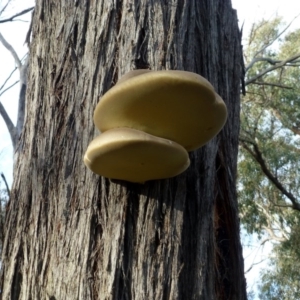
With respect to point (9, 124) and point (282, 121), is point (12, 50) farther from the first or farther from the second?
point (282, 121)

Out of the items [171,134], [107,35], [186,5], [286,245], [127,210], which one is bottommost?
[127,210]

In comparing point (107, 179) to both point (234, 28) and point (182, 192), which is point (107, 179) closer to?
point (182, 192)

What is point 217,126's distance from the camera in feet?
4.32

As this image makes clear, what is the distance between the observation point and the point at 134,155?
1209mm

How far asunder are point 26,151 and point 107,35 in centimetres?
46

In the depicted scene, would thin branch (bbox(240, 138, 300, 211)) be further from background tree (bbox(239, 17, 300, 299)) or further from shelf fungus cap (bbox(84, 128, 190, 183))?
shelf fungus cap (bbox(84, 128, 190, 183))

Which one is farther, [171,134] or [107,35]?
[107,35]

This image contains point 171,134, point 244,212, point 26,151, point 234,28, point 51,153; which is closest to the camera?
point 171,134

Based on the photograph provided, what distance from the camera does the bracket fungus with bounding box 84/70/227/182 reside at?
117 cm

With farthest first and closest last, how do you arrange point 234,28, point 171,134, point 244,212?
point 244,212, point 234,28, point 171,134

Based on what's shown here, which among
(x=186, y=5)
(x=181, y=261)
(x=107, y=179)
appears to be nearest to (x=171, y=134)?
(x=107, y=179)

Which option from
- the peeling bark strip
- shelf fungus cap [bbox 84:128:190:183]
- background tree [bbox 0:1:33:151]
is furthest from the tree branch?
shelf fungus cap [bbox 84:128:190:183]

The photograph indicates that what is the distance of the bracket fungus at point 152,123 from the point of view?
3.85 ft

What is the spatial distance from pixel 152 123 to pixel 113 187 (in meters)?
0.22
